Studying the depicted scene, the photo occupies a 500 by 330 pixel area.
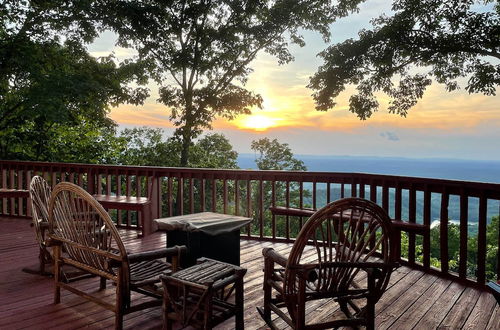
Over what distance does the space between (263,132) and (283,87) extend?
377 inches

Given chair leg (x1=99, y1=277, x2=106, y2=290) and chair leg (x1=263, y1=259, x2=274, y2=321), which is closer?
chair leg (x1=263, y1=259, x2=274, y2=321)

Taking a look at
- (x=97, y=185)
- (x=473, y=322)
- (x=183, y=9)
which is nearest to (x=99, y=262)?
(x=473, y=322)

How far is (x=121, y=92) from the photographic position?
16.0 meters

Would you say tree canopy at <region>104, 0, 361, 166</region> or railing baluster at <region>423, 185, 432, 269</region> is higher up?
tree canopy at <region>104, 0, 361, 166</region>

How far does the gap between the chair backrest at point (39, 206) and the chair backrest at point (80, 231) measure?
425mm

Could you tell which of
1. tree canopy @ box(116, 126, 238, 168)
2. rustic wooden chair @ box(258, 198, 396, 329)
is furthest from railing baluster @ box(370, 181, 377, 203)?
tree canopy @ box(116, 126, 238, 168)

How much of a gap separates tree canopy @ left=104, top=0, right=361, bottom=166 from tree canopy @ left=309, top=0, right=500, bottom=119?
8.93 feet

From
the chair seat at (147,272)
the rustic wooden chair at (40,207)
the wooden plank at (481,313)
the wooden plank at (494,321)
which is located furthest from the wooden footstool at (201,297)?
the wooden plank at (494,321)

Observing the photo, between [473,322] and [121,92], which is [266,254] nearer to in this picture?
[473,322]

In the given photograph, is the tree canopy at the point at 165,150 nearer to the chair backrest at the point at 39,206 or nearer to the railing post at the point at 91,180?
the railing post at the point at 91,180

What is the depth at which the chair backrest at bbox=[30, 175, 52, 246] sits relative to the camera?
3631 millimetres

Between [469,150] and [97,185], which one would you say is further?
[469,150]

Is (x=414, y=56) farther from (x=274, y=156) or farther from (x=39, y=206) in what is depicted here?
(x=274, y=156)

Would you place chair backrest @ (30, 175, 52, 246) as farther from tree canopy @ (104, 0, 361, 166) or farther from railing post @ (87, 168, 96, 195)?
tree canopy @ (104, 0, 361, 166)
